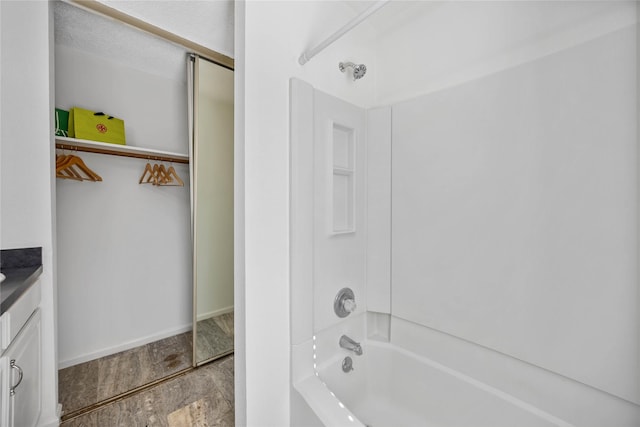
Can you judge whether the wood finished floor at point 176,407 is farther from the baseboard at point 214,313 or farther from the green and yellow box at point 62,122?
the green and yellow box at point 62,122

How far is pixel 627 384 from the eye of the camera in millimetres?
887

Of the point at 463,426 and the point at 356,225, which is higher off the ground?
the point at 356,225

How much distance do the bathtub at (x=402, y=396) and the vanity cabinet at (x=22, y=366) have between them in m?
1.10

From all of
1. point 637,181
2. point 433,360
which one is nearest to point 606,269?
point 637,181

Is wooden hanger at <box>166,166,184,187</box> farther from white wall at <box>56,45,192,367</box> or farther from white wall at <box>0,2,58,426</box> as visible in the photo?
white wall at <box>0,2,58,426</box>

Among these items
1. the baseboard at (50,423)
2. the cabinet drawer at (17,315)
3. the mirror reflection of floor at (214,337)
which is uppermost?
the cabinet drawer at (17,315)

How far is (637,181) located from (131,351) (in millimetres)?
3263

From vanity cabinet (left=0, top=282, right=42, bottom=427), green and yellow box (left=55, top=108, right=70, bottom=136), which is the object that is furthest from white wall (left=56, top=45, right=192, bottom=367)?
vanity cabinet (left=0, top=282, right=42, bottom=427)

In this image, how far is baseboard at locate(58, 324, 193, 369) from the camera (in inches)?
79.7

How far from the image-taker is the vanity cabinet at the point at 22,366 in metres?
0.96

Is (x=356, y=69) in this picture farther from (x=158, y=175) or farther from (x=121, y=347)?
(x=121, y=347)

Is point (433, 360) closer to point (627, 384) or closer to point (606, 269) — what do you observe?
point (627, 384)

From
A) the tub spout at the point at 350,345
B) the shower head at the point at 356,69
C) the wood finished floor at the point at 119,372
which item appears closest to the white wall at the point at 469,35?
the shower head at the point at 356,69

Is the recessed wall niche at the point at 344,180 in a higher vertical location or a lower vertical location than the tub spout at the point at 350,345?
higher
